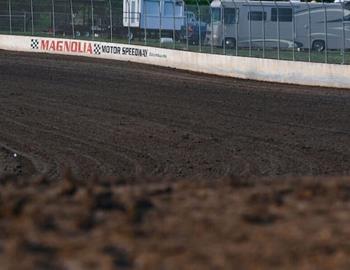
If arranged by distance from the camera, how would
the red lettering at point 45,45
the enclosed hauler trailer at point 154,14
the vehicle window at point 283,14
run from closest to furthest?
the vehicle window at point 283,14 < the enclosed hauler trailer at point 154,14 < the red lettering at point 45,45

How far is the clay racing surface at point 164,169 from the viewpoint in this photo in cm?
647

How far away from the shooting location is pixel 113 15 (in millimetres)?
61156

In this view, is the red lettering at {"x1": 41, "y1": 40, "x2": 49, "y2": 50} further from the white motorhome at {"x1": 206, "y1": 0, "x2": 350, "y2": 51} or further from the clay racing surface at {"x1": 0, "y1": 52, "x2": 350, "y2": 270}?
the white motorhome at {"x1": 206, "y1": 0, "x2": 350, "y2": 51}

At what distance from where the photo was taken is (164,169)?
18547mm

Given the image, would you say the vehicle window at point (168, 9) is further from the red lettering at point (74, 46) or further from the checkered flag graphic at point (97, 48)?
the red lettering at point (74, 46)

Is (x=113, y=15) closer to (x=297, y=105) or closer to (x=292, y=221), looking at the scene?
(x=297, y=105)

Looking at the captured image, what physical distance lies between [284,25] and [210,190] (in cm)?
4329

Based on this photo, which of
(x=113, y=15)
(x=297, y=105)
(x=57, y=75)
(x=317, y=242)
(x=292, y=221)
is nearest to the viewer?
(x=317, y=242)

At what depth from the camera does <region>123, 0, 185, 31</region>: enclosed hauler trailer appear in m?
56.6

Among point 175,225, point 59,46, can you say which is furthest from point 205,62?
point 175,225

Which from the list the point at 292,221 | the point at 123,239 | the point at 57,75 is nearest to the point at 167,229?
the point at 123,239

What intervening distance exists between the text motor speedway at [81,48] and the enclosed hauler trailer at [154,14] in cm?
311

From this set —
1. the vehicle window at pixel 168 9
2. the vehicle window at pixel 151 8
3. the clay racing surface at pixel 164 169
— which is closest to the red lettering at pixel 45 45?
the clay racing surface at pixel 164 169

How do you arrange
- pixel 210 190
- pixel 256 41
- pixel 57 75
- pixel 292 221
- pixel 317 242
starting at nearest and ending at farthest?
pixel 317 242
pixel 292 221
pixel 210 190
pixel 57 75
pixel 256 41
